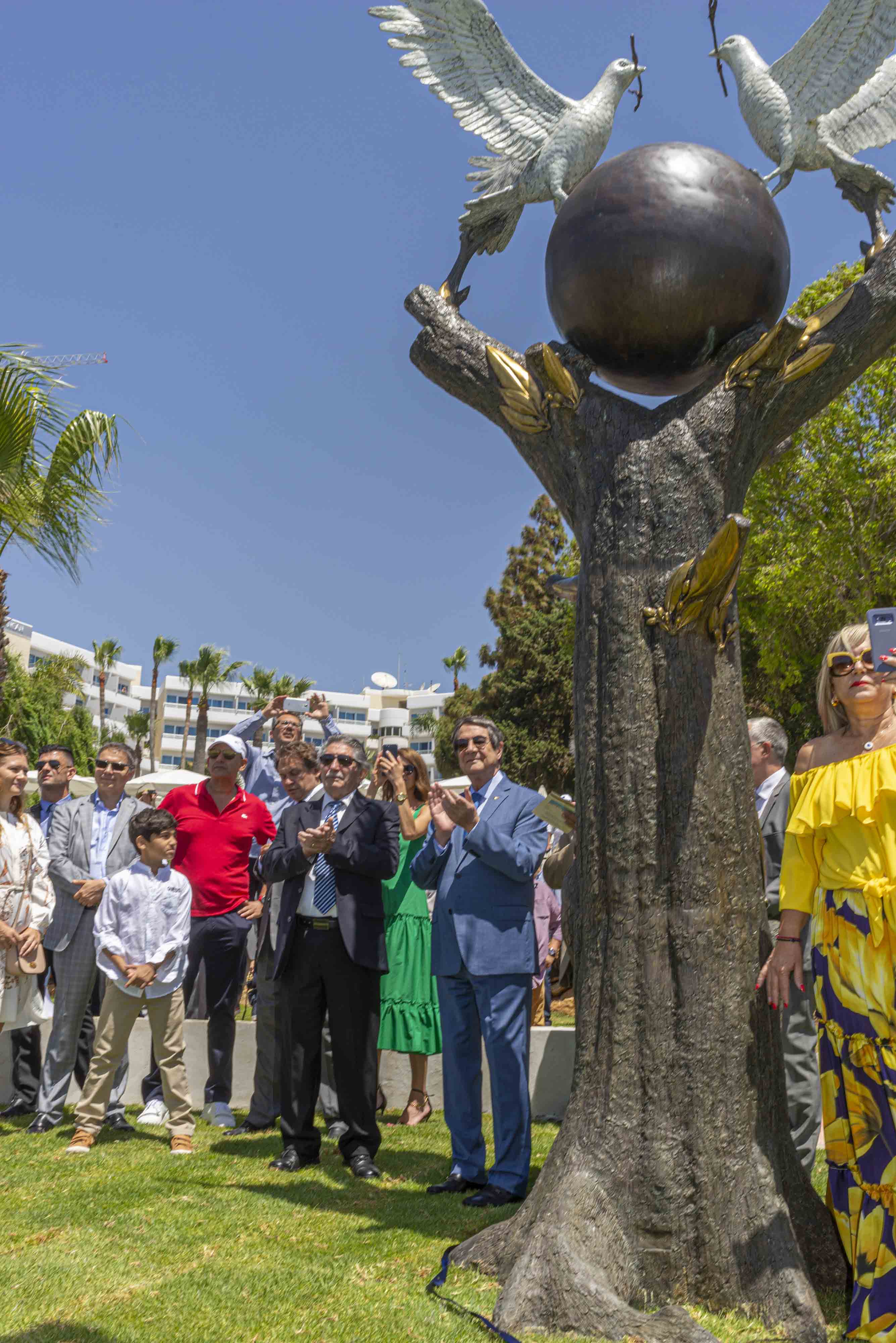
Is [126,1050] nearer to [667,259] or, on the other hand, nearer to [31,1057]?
[31,1057]

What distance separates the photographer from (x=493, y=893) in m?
5.19

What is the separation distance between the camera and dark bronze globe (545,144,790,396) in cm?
427

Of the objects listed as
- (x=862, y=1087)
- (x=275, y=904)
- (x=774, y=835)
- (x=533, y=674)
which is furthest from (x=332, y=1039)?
(x=533, y=674)

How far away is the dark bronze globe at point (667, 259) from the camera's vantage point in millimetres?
4266

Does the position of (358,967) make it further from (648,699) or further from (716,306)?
(716,306)

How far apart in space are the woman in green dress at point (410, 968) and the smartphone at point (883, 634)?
3.25 metres

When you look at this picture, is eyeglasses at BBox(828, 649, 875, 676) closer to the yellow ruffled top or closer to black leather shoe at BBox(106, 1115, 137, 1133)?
the yellow ruffled top

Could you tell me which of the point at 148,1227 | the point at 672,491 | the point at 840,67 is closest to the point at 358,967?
the point at 148,1227

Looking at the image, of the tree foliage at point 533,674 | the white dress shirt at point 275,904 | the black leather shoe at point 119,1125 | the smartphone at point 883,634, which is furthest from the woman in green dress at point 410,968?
the tree foliage at point 533,674

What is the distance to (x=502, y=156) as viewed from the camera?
5234mm

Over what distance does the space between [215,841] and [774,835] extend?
359cm

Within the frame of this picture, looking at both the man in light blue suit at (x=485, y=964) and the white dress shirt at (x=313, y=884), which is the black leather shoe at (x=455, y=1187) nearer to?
the man in light blue suit at (x=485, y=964)

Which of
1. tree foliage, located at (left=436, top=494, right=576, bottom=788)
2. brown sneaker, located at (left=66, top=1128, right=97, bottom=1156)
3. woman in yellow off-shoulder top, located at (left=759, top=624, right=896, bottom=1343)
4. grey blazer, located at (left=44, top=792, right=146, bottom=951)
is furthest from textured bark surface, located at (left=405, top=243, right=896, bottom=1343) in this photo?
tree foliage, located at (left=436, top=494, right=576, bottom=788)

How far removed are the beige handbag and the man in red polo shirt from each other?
86 cm
